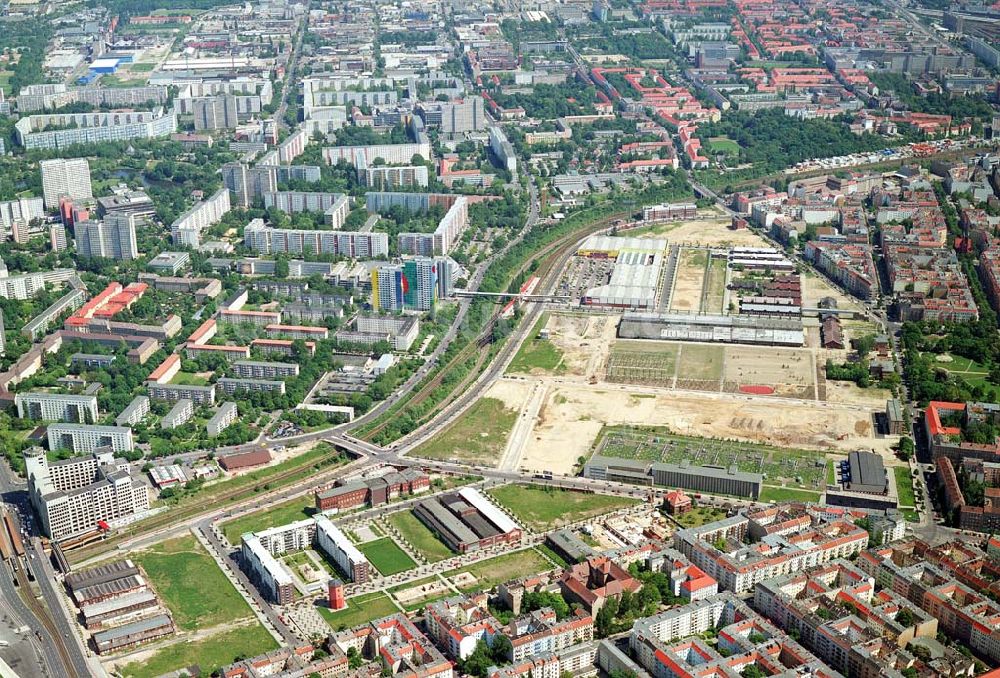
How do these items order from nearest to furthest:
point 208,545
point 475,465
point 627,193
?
point 208,545
point 475,465
point 627,193

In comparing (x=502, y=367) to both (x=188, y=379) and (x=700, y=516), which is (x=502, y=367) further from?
(x=700, y=516)

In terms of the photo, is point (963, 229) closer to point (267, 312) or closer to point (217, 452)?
point (267, 312)

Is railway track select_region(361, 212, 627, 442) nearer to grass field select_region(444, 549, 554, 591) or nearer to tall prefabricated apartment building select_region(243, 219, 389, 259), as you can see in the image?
tall prefabricated apartment building select_region(243, 219, 389, 259)

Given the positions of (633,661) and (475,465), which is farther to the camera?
(475,465)

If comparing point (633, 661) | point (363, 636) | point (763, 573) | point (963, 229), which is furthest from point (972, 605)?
point (963, 229)

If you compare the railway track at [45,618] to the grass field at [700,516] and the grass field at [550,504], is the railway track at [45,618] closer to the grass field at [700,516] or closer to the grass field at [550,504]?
the grass field at [550,504]

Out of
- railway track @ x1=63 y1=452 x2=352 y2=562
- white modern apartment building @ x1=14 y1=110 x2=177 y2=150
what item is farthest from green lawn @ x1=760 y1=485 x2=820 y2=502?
white modern apartment building @ x1=14 y1=110 x2=177 y2=150
